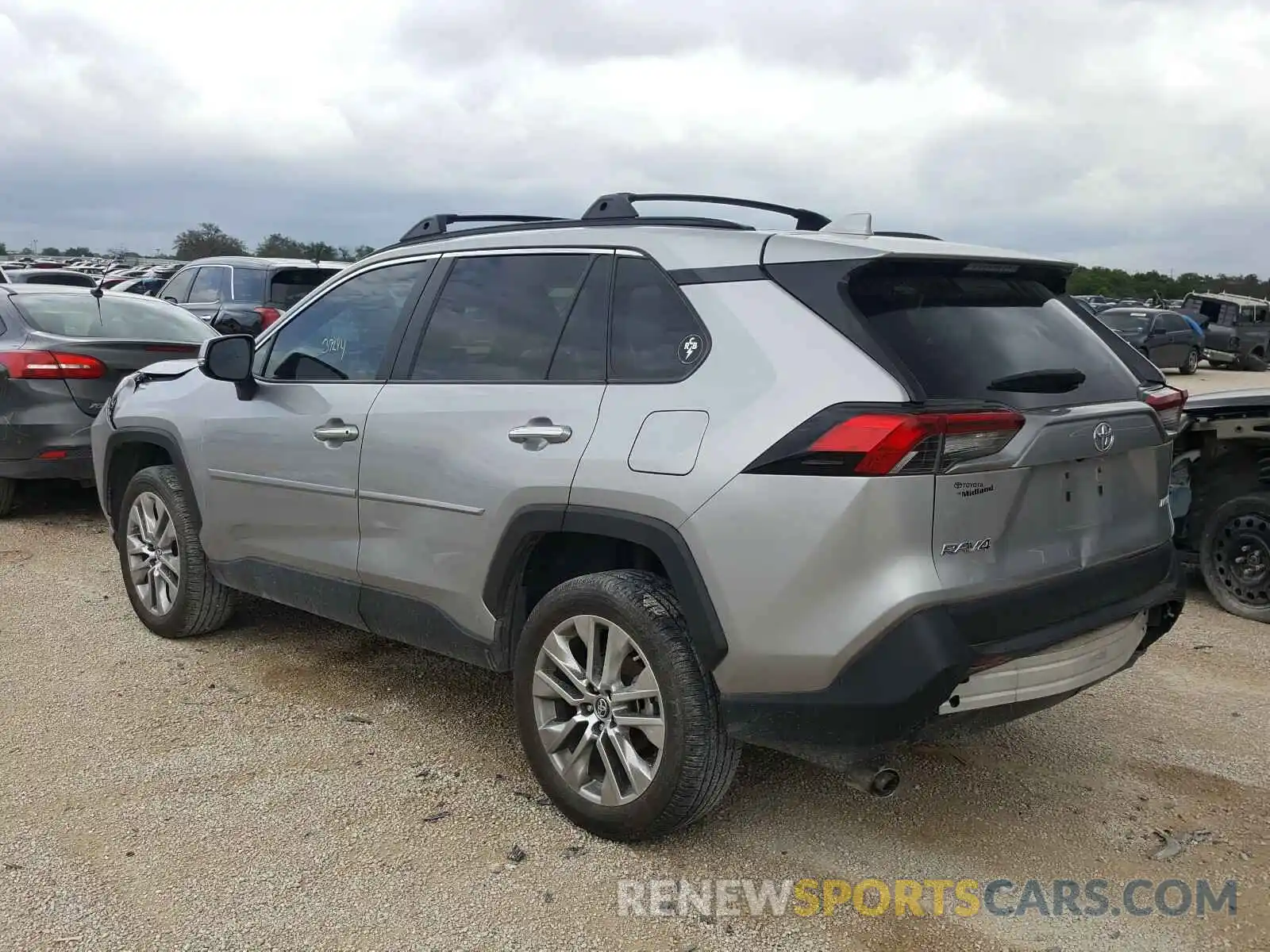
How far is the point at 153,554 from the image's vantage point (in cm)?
509

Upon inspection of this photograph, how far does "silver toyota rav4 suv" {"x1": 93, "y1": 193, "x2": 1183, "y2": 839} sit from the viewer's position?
2.74 meters

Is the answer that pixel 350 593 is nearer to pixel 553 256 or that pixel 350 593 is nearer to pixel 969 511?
pixel 553 256

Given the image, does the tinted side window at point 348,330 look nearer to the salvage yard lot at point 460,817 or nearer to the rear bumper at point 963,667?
the salvage yard lot at point 460,817

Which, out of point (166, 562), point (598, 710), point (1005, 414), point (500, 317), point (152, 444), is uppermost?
point (500, 317)

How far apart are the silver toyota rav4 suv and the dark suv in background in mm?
8252

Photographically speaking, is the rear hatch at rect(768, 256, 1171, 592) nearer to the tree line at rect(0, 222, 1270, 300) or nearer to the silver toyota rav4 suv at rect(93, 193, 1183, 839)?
the silver toyota rav4 suv at rect(93, 193, 1183, 839)

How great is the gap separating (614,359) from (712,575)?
2.54 ft

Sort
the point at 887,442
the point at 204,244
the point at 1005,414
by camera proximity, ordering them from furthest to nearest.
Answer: the point at 204,244 < the point at 1005,414 < the point at 887,442

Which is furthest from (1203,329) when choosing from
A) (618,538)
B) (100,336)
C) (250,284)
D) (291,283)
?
(618,538)

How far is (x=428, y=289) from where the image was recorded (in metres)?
3.97

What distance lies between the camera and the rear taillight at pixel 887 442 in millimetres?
2674

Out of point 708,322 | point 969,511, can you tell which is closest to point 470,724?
point 708,322

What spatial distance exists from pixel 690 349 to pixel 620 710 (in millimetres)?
1049

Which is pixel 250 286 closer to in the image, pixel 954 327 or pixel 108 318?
pixel 108 318
